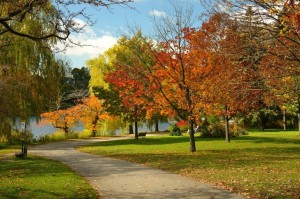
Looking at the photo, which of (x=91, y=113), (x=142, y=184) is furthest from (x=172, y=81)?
(x=91, y=113)

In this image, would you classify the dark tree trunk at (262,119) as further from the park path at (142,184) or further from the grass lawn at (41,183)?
the grass lawn at (41,183)

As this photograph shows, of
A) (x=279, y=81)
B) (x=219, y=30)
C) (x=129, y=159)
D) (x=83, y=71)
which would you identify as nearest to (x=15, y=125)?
(x=129, y=159)

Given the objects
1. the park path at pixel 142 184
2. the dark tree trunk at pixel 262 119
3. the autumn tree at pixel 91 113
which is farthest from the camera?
the dark tree trunk at pixel 262 119

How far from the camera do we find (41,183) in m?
10.6

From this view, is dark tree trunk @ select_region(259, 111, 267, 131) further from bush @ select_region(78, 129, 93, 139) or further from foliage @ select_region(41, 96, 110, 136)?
bush @ select_region(78, 129, 93, 139)

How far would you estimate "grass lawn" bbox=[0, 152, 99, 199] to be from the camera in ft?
29.6

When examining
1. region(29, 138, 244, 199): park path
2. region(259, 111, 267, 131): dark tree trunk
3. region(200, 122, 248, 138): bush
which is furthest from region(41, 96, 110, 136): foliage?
region(29, 138, 244, 199): park path

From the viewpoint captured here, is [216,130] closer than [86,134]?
Yes

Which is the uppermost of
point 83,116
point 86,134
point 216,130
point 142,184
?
point 83,116

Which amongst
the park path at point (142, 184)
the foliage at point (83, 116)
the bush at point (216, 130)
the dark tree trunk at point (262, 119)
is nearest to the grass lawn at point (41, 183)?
the park path at point (142, 184)

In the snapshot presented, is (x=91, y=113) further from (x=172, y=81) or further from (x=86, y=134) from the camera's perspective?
(x=172, y=81)

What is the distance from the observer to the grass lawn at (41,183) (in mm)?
9016

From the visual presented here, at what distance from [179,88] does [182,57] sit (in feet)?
5.32

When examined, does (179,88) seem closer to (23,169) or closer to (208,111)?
(208,111)
